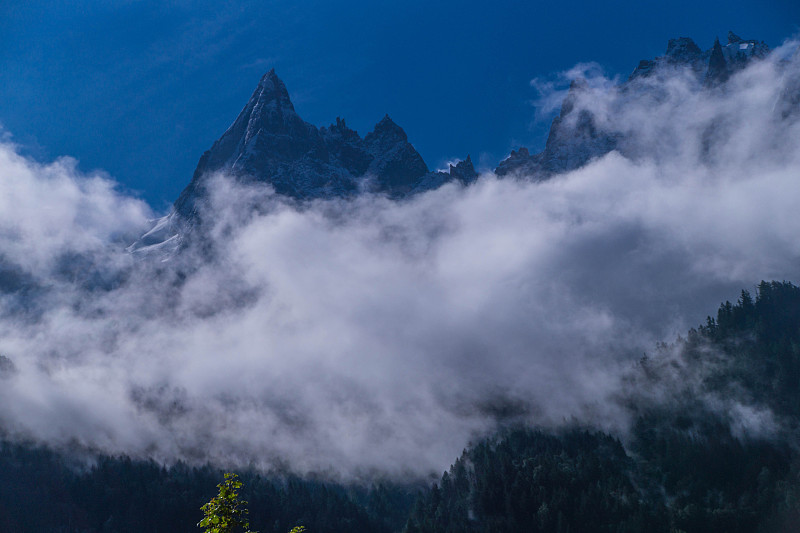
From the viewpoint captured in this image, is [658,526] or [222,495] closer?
[222,495]

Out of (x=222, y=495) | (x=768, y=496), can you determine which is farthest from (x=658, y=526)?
(x=222, y=495)

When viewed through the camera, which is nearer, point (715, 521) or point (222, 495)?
point (222, 495)

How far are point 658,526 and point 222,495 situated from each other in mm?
185631

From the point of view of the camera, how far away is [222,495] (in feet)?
144

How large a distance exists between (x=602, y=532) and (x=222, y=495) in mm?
182690

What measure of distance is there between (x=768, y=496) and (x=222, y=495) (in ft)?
640

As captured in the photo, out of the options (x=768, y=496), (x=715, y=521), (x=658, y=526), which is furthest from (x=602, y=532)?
(x=768, y=496)

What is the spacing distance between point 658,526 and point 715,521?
1560 cm

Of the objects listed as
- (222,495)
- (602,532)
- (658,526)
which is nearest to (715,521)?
(658,526)

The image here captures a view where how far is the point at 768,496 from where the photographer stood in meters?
192

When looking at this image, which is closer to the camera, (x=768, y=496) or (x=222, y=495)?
(x=222, y=495)

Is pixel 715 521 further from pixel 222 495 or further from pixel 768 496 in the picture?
pixel 222 495

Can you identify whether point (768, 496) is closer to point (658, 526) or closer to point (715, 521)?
point (715, 521)

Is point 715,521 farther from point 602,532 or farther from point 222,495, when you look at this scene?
point 222,495
